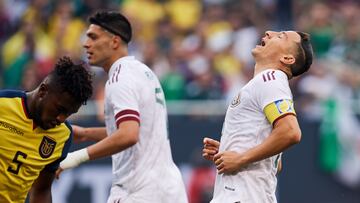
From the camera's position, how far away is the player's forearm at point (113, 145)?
737 centimetres

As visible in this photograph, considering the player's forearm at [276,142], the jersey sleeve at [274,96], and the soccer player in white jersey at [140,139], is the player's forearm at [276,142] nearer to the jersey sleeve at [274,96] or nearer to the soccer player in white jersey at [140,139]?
the jersey sleeve at [274,96]

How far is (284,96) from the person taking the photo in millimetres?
6762

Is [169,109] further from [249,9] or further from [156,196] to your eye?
[156,196]

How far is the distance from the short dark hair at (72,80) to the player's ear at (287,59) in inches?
56.1

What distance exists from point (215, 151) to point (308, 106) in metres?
6.88

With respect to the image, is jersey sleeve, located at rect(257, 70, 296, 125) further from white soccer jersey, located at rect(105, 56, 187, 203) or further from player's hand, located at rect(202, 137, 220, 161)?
white soccer jersey, located at rect(105, 56, 187, 203)

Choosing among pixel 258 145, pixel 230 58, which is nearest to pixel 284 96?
pixel 258 145

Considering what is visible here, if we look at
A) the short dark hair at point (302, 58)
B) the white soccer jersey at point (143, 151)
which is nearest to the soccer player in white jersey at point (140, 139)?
the white soccer jersey at point (143, 151)

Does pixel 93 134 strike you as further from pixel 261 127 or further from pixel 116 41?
pixel 261 127

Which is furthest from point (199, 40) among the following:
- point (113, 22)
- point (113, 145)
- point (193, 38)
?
point (113, 145)

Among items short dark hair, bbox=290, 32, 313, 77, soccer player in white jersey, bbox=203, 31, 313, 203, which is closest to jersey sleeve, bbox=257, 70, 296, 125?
soccer player in white jersey, bbox=203, 31, 313, 203

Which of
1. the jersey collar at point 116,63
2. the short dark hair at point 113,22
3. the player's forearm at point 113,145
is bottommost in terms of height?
the player's forearm at point 113,145

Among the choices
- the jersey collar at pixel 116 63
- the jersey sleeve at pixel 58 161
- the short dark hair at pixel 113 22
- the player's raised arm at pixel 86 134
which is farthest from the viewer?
the short dark hair at pixel 113 22

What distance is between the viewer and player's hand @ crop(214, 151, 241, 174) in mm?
6826
